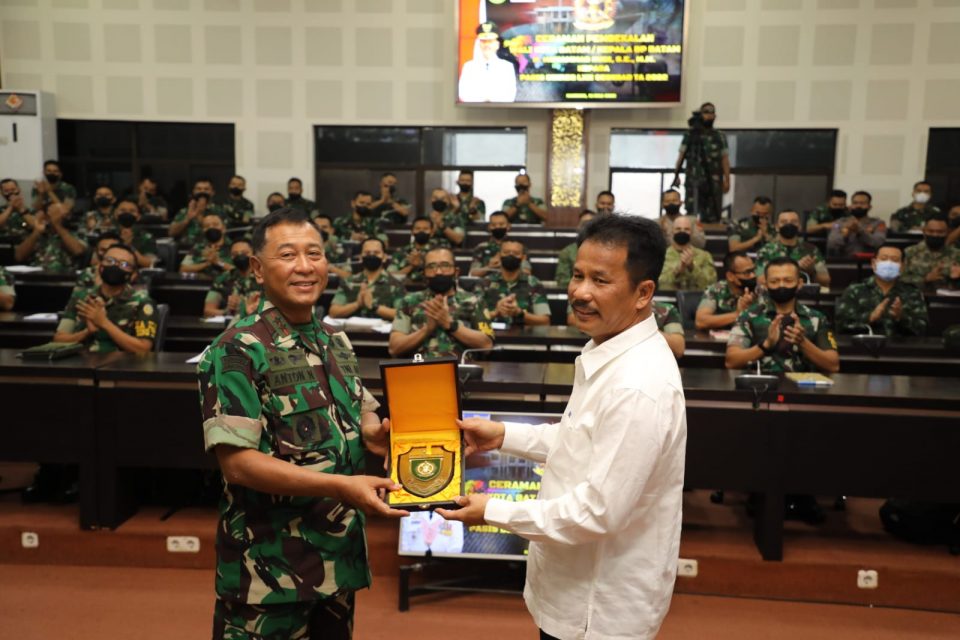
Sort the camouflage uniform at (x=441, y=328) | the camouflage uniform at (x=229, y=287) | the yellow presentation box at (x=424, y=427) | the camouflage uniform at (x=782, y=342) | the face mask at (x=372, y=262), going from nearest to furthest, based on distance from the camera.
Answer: the yellow presentation box at (x=424, y=427), the camouflage uniform at (x=782, y=342), the camouflage uniform at (x=441, y=328), the face mask at (x=372, y=262), the camouflage uniform at (x=229, y=287)

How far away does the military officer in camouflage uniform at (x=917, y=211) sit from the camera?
9.12m

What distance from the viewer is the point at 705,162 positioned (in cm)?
875

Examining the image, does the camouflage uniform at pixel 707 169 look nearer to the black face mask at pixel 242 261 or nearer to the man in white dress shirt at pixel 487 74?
the man in white dress shirt at pixel 487 74

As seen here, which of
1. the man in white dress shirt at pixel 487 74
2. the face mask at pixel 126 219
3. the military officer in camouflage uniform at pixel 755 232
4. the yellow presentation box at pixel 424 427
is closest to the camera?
the yellow presentation box at pixel 424 427

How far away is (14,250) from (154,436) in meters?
6.54

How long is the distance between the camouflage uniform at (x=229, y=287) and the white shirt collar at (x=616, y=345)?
467 centimetres

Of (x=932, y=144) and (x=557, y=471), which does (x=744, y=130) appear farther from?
(x=557, y=471)

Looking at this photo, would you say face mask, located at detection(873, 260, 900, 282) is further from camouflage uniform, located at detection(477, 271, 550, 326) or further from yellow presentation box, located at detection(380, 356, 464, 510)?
yellow presentation box, located at detection(380, 356, 464, 510)

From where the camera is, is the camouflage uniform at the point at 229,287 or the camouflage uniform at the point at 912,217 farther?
the camouflage uniform at the point at 912,217

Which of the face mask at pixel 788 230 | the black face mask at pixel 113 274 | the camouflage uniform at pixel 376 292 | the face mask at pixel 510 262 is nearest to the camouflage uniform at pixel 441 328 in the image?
the face mask at pixel 510 262

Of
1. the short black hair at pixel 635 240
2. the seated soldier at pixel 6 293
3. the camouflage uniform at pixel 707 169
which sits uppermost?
the camouflage uniform at pixel 707 169

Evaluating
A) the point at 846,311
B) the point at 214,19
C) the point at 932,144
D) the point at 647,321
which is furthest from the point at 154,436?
the point at 932,144

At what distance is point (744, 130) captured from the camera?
400 inches

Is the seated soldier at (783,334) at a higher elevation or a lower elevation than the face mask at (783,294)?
lower
